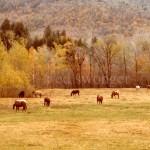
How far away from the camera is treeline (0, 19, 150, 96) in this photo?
301 ft

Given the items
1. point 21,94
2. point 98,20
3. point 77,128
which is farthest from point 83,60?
point 98,20

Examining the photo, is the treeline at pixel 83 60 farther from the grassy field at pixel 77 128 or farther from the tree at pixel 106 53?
the grassy field at pixel 77 128

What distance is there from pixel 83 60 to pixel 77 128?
6565 centimetres

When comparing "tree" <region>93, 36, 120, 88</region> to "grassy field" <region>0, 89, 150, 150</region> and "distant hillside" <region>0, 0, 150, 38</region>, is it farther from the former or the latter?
"distant hillside" <region>0, 0, 150, 38</region>

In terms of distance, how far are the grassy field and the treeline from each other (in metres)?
42.5

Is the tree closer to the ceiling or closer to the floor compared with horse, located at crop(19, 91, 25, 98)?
closer to the ceiling

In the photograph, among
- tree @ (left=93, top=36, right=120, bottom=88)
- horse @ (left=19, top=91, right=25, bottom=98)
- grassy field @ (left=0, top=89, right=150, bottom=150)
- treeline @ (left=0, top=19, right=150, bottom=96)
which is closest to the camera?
grassy field @ (left=0, top=89, right=150, bottom=150)

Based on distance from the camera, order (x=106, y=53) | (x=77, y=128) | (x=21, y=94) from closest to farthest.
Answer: (x=77, y=128) → (x=21, y=94) → (x=106, y=53)

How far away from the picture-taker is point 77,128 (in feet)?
103

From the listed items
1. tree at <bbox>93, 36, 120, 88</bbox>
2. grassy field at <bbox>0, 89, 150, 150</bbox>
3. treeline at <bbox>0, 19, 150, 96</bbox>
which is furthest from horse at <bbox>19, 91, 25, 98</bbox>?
tree at <bbox>93, 36, 120, 88</bbox>

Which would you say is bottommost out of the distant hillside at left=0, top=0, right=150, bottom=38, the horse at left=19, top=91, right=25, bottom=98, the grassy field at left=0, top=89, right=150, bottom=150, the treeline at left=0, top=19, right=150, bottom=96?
the grassy field at left=0, top=89, right=150, bottom=150

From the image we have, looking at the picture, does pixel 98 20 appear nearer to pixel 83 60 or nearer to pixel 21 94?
pixel 83 60

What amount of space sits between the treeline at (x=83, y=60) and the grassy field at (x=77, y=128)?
42.5 metres

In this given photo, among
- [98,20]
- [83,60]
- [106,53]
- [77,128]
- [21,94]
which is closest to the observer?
[77,128]
